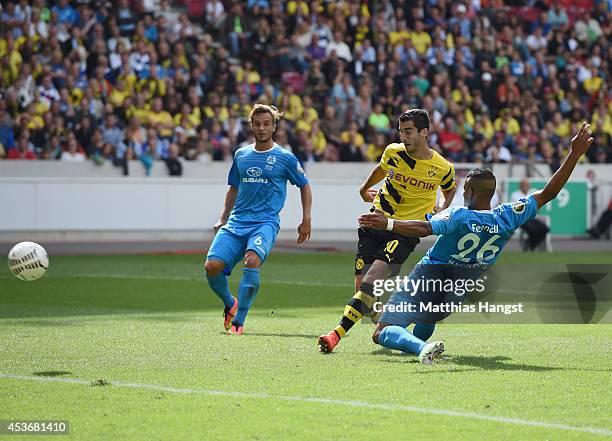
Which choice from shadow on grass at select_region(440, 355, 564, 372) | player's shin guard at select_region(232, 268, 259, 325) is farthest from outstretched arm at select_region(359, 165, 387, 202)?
shadow on grass at select_region(440, 355, 564, 372)

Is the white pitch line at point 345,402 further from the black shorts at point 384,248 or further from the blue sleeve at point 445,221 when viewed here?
the black shorts at point 384,248

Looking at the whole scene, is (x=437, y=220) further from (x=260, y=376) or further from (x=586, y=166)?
(x=586, y=166)

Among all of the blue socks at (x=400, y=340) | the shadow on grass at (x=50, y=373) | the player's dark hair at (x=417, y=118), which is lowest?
the shadow on grass at (x=50, y=373)

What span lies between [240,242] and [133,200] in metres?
15.4

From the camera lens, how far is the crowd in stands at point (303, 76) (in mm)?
26719

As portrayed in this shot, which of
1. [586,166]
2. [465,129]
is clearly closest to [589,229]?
[586,166]

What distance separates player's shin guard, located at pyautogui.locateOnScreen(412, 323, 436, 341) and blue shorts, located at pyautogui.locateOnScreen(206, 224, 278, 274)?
2188 millimetres

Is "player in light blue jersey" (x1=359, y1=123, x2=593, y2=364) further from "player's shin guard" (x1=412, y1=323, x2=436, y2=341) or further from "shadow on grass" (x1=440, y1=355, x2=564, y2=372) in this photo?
"shadow on grass" (x1=440, y1=355, x2=564, y2=372)

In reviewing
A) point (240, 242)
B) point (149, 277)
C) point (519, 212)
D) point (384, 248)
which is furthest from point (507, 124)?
point (519, 212)

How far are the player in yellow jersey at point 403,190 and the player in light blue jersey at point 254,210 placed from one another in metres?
0.77

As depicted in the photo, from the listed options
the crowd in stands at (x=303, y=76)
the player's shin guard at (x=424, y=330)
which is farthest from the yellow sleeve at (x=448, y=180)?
the crowd in stands at (x=303, y=76)

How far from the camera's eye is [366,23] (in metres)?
32.0

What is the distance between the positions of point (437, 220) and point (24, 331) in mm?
4727

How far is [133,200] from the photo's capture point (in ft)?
87.8
